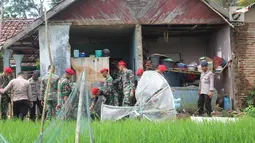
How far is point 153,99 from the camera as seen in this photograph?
7641 millimetres

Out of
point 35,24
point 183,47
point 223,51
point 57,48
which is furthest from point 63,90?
point 183,47

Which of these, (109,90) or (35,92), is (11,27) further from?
(109,90)

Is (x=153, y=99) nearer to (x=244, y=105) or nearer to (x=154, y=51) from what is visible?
(x=244, y=105)

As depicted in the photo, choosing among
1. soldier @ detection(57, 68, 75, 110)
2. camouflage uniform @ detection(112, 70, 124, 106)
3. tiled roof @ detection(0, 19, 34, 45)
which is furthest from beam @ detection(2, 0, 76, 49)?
camouflage uniform @ detection(112, 70, 124, 106)

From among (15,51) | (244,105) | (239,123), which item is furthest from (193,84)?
(15,51)

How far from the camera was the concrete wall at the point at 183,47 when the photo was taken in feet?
47.0

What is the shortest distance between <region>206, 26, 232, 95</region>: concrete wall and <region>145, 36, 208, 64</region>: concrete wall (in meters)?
1.09

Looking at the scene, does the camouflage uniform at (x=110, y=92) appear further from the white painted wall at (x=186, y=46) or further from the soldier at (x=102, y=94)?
the white painted wall at (x=186, y=46)

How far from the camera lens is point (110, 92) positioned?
30.3ft

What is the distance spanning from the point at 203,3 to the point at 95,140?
288 inches

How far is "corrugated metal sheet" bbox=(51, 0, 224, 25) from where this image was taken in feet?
36.1

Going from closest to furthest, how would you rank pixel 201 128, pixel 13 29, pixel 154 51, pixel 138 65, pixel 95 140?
pixel 95 140
pixel 201 128
pixel 138 65
pixel 13 29
pixel 154 51

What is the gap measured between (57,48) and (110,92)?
2492mm

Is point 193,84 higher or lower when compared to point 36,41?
lower
